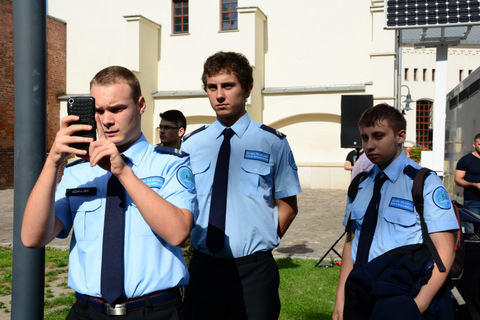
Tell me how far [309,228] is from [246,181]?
29.8 feet

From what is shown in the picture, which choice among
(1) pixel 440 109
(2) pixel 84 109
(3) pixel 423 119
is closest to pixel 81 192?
(2) pixel 84 109

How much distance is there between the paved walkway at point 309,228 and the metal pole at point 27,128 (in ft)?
20.8

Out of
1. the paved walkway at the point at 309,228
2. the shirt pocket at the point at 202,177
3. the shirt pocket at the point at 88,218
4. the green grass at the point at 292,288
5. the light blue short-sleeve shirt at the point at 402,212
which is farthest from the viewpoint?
the paved walkway at the point at 309,228

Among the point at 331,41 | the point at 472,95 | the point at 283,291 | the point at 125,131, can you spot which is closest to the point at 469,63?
the point at 331,41

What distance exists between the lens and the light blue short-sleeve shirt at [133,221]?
81.0 inches

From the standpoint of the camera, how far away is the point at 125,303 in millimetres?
2037

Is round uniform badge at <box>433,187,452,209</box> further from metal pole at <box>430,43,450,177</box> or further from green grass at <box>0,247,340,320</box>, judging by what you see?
metal pole at <box>430,43,450,177</box>

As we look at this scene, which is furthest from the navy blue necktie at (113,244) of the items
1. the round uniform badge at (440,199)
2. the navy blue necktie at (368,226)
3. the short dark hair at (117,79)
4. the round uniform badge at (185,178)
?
the round uniform badge at (440,199)

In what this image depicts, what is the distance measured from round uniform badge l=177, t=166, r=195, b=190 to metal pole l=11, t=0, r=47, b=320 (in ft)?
2.48

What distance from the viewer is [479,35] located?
5394 cm

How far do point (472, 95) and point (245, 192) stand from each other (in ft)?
29.1

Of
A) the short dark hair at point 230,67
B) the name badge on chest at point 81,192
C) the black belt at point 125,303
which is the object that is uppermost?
the short dark hair at point 230,67

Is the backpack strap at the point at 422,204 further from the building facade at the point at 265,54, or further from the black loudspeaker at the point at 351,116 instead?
the building facade at the point at 265,54

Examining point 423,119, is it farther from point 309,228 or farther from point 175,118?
point 175,118
